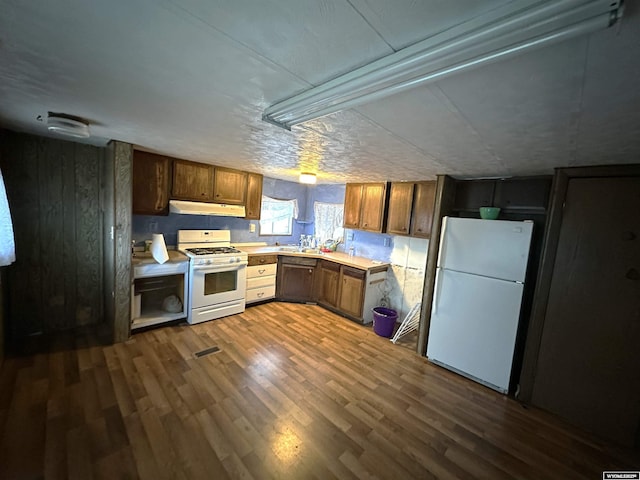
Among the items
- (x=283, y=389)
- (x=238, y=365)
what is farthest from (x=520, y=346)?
(x=238, y=365)

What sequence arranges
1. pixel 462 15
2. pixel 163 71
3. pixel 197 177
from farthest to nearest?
pixel 197 177 → pixel 163 71 → pixel 462 15

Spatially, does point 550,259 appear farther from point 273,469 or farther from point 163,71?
point 163,71

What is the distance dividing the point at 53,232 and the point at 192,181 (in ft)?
4.92

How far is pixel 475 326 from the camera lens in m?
2.59

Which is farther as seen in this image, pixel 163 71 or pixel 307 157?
pixel 307 157

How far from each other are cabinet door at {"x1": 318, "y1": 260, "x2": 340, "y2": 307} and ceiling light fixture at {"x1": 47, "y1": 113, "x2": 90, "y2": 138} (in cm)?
317

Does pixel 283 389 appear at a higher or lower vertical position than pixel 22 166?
lower

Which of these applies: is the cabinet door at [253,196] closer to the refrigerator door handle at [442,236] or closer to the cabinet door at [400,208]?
the cabinet door at [400,208]

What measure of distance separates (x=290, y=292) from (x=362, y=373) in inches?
78.2

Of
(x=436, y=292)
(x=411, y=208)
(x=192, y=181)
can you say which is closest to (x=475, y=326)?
(x=436, y=292)

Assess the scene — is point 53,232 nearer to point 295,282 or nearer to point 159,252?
point 159,252

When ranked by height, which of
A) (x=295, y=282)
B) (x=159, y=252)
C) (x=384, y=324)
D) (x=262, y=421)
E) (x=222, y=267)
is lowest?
(x=262, y=421)

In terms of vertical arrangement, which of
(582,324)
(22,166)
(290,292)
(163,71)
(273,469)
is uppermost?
(163,71)

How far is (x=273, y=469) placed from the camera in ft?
5.12
